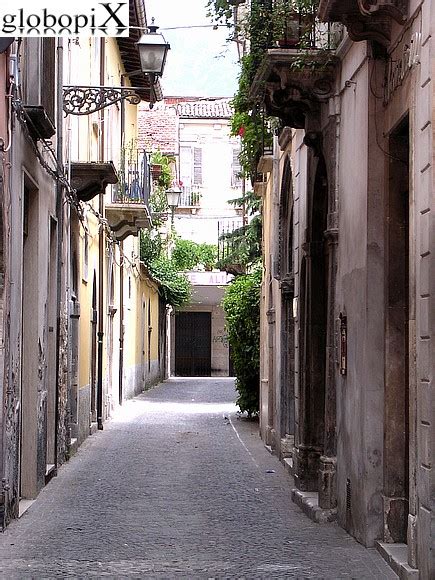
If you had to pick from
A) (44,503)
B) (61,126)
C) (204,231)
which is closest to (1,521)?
(44,503)

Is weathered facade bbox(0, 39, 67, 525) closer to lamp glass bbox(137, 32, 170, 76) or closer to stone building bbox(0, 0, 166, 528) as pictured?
stone building bbox(0, 0, 166, 528)

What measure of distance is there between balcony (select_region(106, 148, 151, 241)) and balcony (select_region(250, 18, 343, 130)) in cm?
1142

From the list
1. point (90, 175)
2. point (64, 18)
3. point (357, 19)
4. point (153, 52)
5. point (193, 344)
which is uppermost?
point (153, 52)

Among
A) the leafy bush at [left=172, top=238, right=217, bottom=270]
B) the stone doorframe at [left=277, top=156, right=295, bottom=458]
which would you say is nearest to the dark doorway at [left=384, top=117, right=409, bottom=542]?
the stone doorframe at [left=277, top=156, right=295, bottom=458]

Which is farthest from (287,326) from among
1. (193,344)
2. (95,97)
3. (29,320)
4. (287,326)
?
(193,344)

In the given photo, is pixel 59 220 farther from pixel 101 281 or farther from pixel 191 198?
pixel 191 198

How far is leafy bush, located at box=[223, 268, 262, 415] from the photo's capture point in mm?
24547

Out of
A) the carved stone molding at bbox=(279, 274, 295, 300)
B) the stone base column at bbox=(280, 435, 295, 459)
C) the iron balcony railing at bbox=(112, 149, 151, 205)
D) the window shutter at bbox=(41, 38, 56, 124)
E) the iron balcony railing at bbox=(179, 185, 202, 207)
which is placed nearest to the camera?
the window shutter at bbox=(41, 38, 56, 124)

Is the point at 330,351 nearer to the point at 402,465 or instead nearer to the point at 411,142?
the point at 402,465

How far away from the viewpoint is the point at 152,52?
14055mm

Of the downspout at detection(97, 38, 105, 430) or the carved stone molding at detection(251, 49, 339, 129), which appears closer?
the carved stone molding at detection(251, 49, 339, 129)

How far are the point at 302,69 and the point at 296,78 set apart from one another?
160 millimetres

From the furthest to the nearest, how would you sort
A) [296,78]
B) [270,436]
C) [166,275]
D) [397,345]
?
[166,275], [270,436], [296,78], [397,345]

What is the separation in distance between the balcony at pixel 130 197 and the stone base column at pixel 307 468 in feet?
36.7
